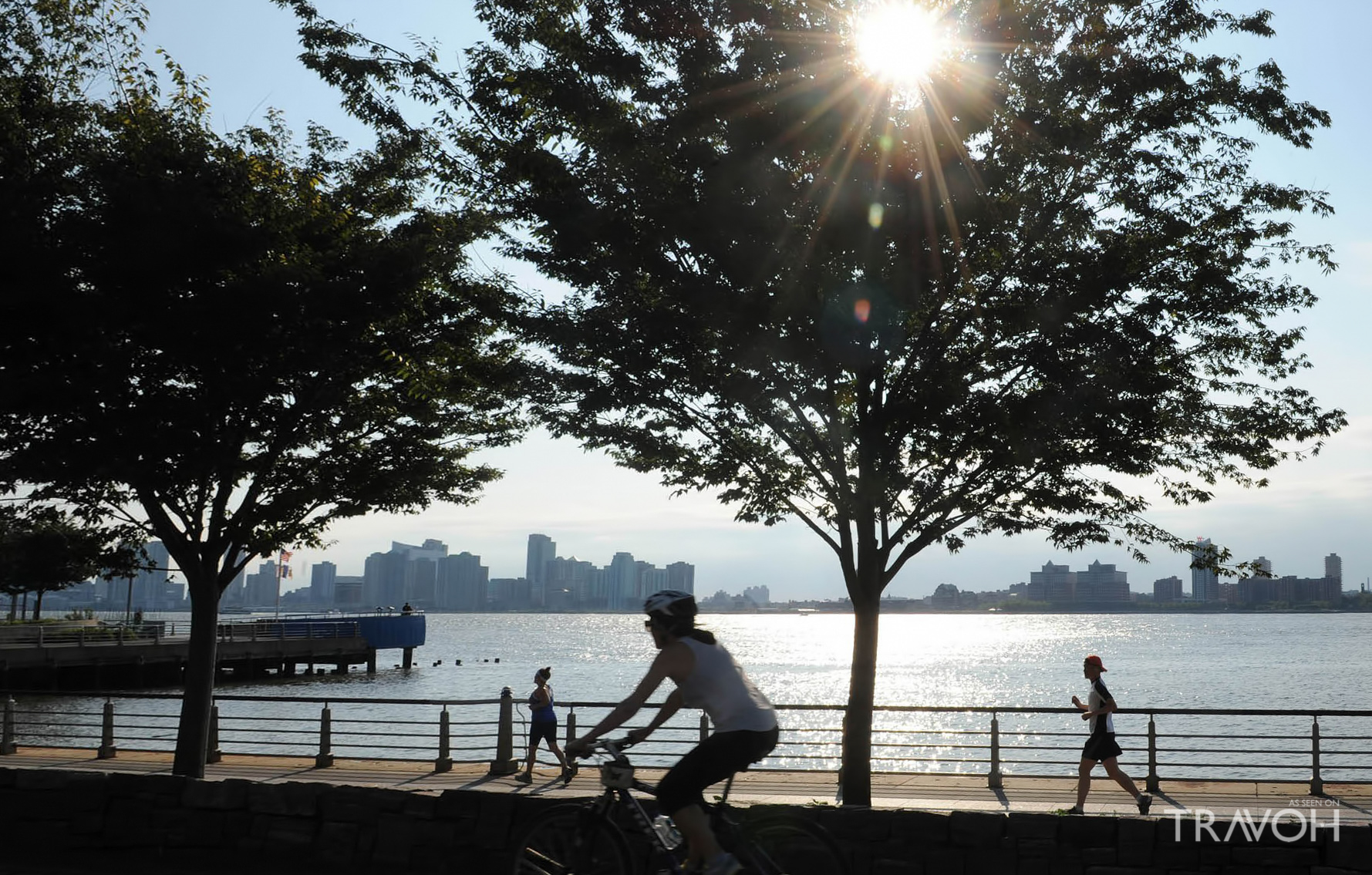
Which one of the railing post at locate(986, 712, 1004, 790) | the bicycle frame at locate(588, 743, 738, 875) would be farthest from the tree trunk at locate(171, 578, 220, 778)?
the bicycle frame at locate(588, 743, 738, 875)

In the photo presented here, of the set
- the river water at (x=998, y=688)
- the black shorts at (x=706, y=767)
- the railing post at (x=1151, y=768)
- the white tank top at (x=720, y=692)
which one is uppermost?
the white tank top at (x=720, y=692)

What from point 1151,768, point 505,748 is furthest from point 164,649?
point 1151,768

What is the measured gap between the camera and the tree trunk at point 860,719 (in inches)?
472

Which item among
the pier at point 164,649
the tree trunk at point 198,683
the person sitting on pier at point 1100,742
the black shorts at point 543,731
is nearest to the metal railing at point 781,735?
the black shorts at point 543,731

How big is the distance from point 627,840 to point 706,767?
29.1 inches

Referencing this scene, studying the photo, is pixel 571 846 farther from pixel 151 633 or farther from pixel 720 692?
pixel 151 633

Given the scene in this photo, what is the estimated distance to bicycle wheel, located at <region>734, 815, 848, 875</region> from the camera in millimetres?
→ 5977

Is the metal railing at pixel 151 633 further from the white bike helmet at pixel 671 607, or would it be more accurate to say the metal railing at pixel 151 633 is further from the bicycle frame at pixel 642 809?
the white bike helmet at pixel 671 607

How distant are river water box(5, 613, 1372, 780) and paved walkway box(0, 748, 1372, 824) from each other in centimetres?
55

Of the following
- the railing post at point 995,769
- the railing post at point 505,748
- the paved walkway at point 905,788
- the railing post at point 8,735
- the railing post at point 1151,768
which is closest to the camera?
the paved walkway at point 905,788

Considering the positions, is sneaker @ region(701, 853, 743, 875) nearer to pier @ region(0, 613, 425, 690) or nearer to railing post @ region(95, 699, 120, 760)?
railing post @ region(95, 699, 120, 760)

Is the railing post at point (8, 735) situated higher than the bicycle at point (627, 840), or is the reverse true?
the bicycle at point (627, 840)

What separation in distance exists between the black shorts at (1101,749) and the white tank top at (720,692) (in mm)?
8287

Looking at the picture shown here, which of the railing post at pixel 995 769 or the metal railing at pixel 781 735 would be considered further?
the metal railing at pixel 781 735
